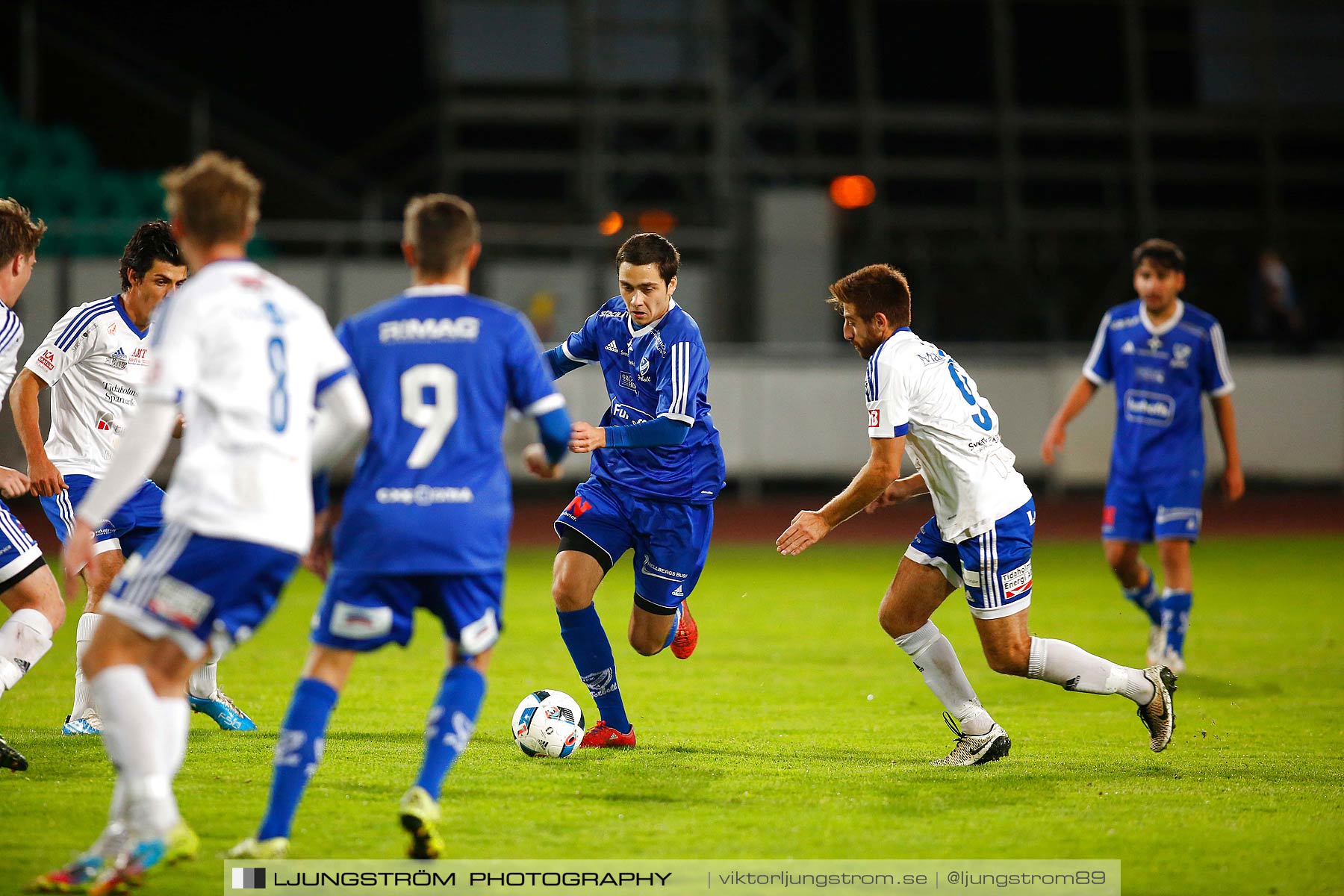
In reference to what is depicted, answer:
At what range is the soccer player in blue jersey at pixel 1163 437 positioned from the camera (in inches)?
315

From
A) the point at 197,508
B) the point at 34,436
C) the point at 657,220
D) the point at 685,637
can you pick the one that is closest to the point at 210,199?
the point at 197,508

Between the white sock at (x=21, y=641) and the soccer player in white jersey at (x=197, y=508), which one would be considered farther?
the white sock at (x=21, y=641)

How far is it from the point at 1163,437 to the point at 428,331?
545cm

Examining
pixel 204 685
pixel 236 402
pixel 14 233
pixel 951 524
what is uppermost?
pixel 14 233

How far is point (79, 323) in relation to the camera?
235 inches

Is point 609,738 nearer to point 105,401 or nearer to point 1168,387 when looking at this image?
point 105,401

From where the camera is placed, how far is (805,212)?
Result: 66.3 feet

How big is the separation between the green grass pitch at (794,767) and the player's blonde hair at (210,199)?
1793 mm

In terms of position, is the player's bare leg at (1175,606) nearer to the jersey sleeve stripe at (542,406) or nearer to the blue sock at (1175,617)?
the blue sock at (1175,617)

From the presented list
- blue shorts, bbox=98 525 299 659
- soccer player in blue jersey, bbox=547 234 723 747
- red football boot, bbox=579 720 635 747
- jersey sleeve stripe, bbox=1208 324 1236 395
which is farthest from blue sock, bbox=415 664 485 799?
jersey sleeve stripe, bbox=1208 324 1236 395

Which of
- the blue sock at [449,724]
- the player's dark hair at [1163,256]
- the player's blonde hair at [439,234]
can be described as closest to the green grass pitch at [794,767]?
the blue sock at [449,724]

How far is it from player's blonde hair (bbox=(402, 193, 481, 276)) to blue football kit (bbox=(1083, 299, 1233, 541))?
5121mm

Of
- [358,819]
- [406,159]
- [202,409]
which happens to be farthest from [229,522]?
[406,159]

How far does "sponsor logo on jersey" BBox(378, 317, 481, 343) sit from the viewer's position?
13.2 feet
